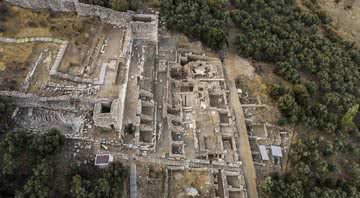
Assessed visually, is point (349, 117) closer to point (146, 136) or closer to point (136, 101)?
point (146, 136)

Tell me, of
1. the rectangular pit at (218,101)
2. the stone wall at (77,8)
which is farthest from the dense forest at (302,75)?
the rectangular pit at (218,101)

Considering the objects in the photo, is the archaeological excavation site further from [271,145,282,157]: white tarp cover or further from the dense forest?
the dense forest

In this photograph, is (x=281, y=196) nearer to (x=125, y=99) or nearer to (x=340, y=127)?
(x=340, y=127)

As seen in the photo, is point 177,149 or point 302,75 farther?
point 302,75

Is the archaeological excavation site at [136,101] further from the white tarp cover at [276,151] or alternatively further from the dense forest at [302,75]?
the dense forest at [302,75]

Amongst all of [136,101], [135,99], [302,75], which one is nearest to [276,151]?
[302,75]
